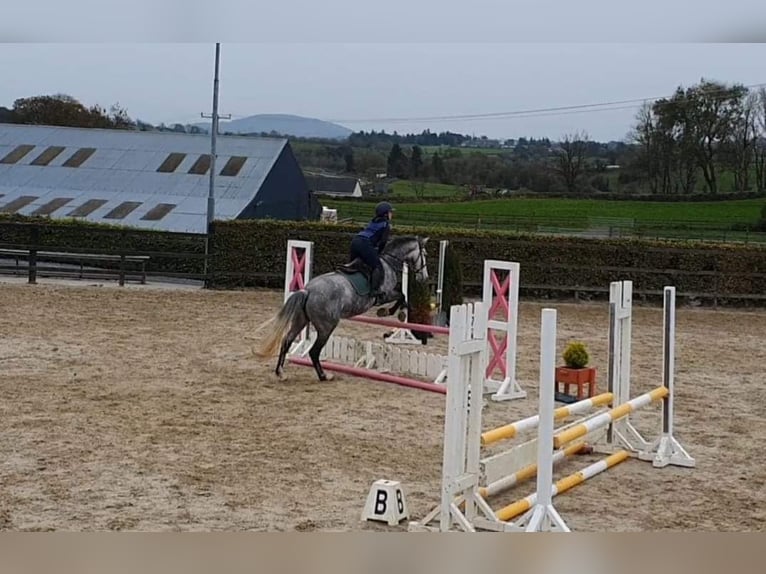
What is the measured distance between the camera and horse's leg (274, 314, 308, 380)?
6.00 meters

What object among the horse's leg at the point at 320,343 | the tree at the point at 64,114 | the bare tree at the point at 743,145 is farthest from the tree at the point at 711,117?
the tree at the point at 64,114

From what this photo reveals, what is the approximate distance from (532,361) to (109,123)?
22490 millimetres

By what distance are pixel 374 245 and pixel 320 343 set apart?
0.75 m

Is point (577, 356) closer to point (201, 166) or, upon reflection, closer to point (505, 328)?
point (505, 328)

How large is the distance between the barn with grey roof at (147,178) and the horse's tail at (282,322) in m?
10.4

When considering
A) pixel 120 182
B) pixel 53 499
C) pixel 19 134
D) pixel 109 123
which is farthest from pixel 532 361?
pixel 109 123

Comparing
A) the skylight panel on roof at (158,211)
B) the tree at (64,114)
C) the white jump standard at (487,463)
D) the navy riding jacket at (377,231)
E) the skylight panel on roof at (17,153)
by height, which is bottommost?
the white jump standard at (487,463)

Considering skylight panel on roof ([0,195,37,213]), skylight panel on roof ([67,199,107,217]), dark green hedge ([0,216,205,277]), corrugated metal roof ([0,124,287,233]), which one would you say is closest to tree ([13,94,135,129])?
corrugated metal roof ([0,124,287,233])

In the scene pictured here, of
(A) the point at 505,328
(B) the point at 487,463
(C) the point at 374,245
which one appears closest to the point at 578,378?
(A) the point at 505,328

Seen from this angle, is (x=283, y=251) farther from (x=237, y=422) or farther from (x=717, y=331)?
(x=237, y=422)

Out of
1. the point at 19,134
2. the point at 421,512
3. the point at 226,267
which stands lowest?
the point at 421,512

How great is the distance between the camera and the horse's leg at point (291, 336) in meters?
6.00

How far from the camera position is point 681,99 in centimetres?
1631

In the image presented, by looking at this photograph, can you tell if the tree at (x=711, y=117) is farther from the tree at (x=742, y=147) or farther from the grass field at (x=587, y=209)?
the grass field at (x=587, y=209)
